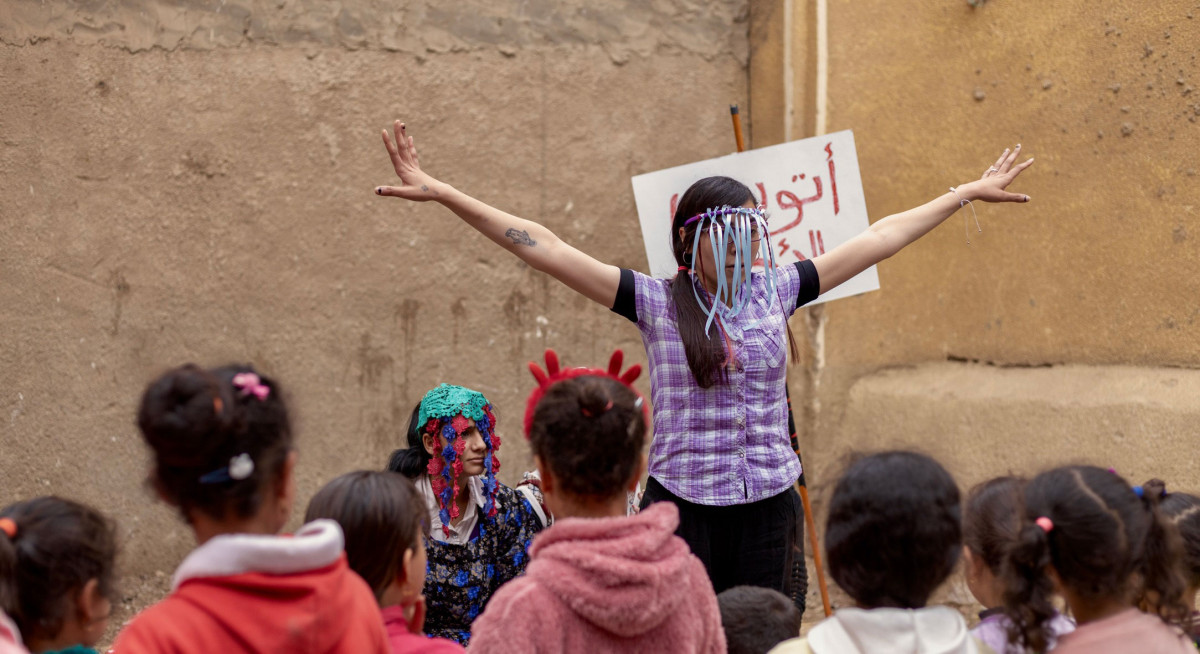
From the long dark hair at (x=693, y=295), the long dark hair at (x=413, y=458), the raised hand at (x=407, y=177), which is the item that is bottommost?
the long dark hair at (x=413, y=458)

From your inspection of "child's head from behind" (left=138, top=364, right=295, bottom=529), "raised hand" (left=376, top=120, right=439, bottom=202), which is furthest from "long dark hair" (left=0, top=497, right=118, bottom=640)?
"raised hand" (left=376, top=120, right=439, bottom=202)

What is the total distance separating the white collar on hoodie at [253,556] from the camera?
1534 millimetres

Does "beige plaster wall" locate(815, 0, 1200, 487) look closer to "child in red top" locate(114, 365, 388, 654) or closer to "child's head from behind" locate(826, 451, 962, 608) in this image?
"child's head from behind" locate(826, 451, 962, 608)

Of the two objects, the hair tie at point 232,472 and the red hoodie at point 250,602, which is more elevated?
the hair tie at point 232,472

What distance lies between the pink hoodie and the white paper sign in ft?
6.13

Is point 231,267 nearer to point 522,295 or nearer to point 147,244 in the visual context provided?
point 147,244

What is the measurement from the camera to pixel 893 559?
1751 mm

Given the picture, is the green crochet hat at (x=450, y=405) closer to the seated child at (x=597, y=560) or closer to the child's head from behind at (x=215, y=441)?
the seated child at (x=597, y=560)

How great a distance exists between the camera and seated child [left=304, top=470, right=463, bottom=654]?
6.60 ft

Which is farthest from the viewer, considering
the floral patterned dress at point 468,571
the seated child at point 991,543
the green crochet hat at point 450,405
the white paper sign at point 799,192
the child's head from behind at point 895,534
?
the white paper sign at point 799,192

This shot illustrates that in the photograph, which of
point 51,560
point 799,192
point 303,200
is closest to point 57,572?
point 51,560

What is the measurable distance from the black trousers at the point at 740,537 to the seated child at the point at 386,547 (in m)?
0.72

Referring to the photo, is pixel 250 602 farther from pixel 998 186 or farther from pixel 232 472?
pixel 998 186

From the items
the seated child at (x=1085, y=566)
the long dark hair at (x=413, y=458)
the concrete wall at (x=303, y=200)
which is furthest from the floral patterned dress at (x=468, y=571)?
the concrete wall at (x=303, y=200)
